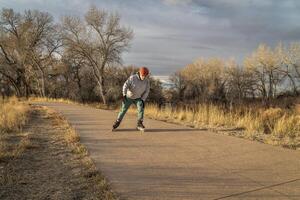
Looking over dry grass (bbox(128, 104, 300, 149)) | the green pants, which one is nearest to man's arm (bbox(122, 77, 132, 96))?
the green pants

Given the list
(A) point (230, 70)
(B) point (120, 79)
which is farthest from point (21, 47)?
(A) point (230, 70)

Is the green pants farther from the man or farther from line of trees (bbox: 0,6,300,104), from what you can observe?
line of trees (bbox: 0,6,300,104)

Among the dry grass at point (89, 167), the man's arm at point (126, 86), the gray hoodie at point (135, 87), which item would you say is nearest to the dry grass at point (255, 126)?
the gray hoodie at point (135, 87)

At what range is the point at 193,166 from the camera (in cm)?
680

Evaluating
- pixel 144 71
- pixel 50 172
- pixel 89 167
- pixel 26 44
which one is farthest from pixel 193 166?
pixel 26 44

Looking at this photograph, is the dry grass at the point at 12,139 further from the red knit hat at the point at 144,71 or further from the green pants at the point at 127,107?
the red knit hat at the point at 144,71

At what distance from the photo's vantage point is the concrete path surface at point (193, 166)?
539 cm

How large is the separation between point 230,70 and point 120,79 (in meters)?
17.6

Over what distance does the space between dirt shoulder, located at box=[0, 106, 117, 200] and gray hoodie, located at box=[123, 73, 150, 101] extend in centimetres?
218

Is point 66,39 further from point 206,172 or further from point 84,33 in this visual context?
point 206,172

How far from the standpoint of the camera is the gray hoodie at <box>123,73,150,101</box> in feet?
36.0

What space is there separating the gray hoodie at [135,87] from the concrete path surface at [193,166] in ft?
4.37

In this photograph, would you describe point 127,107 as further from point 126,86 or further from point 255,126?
point 255,126

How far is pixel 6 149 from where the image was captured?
27.0 ft
